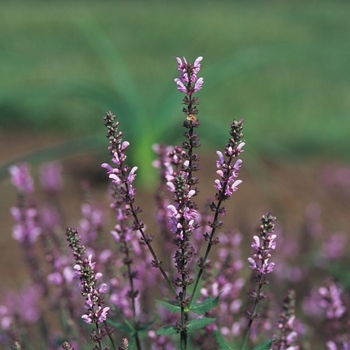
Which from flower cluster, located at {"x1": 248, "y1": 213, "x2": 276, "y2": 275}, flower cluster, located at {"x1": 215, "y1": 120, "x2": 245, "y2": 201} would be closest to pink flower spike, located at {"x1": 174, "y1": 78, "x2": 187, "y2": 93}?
flower cluster, located at {"x1": 215, "y1": 120, "x2": 245, "y2": 201}

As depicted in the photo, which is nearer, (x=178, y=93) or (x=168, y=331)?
(x=168, y=331)

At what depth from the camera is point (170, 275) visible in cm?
261

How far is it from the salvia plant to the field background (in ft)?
3.35

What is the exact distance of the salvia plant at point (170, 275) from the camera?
1.79 m

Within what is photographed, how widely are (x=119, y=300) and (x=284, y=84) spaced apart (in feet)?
29.6

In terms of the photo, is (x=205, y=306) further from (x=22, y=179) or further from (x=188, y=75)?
(x=22, y=179)

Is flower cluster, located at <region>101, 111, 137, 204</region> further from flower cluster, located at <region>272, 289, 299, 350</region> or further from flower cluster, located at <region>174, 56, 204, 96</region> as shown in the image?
flower cluster, located at <region>272, 289, 299, 350</region>

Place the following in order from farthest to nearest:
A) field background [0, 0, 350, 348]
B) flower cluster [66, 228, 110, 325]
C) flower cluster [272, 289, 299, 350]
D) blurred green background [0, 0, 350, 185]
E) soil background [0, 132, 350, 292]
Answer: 1. blurred green background [0, 0, 350, 185]
2. field background [0, 0, 350, 348]
3. soil background [0, 132, 350, 292]
4. flower cluster [272, 289, 299, 350]
5. flower cluster [66, 228, 110, 325]

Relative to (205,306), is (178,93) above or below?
above

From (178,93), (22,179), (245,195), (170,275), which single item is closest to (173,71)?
(178,93)

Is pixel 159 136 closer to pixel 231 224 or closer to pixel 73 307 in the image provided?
pixel 231 224

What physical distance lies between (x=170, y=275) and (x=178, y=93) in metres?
3.95

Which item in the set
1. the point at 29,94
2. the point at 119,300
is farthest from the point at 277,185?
the point at 119,300

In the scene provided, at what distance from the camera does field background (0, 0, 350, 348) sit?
607 cm
